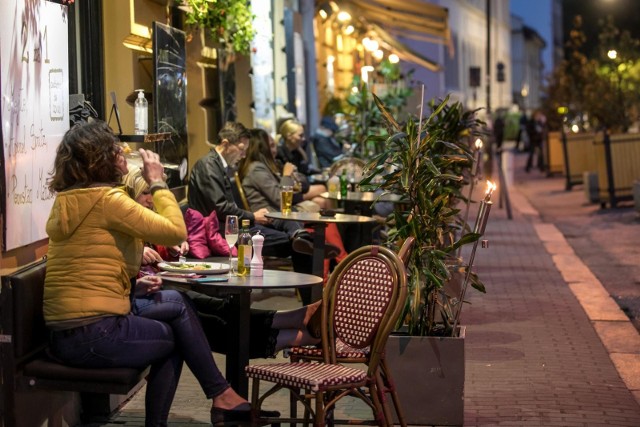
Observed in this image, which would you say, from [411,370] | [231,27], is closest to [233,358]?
[411,370]

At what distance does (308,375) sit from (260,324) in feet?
3.82

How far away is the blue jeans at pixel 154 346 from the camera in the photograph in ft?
18.6

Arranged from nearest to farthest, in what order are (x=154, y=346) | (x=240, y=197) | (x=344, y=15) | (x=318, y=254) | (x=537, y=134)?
(x=154, y=346)
(x=318, y=254)
(x=240, y=197)
(x=344, y=15)
(x=537, y=134)

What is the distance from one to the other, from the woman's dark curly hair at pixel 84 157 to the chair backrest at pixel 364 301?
1257mm

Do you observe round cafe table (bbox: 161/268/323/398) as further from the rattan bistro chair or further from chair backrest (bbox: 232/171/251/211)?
chair backrest (bbox: 232/171/251/211)

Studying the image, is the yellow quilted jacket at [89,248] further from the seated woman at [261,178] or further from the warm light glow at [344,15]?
the warm light glow at [344,15]

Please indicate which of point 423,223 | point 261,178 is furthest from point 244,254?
point 261,178

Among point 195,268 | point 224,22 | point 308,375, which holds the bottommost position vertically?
point 308,375

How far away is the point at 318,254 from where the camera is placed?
9500mm

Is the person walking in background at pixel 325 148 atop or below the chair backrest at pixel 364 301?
atop

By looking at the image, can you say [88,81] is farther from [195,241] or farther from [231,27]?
[231,27]

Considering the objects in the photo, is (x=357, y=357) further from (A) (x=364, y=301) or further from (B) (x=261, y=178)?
(B) (x=261, y=178)

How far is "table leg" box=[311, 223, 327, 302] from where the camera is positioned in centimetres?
945

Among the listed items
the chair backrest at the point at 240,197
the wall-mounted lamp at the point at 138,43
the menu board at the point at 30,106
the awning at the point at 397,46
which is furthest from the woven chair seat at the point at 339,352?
the awning at the point at 397,46
